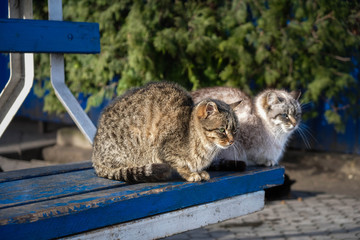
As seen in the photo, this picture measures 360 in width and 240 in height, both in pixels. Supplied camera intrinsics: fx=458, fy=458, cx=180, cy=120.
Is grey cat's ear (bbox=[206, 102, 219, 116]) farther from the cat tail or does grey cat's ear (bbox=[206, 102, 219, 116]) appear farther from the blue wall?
the blue wall

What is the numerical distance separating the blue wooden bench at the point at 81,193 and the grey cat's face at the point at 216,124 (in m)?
0.20

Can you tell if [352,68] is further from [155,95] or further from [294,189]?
[155,95]

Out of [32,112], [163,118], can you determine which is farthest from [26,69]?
[32,112]

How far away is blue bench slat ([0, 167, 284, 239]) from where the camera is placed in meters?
1.73

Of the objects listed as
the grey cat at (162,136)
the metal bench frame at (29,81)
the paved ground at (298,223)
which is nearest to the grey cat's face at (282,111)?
the grey cat at (162,136)

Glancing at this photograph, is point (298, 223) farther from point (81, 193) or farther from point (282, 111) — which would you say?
point (81, 193)

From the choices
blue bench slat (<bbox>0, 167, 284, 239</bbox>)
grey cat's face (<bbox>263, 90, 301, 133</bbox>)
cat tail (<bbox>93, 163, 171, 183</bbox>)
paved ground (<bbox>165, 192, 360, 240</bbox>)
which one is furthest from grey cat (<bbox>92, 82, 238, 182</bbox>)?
paved ground (<bbox>165, 192, 360, 240</bbox>)

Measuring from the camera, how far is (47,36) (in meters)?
2.96

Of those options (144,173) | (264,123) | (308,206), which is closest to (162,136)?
(144,173)

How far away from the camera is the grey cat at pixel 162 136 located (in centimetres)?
243

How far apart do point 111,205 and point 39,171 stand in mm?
895

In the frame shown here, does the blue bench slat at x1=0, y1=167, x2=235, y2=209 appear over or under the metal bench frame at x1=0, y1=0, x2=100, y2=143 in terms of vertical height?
under

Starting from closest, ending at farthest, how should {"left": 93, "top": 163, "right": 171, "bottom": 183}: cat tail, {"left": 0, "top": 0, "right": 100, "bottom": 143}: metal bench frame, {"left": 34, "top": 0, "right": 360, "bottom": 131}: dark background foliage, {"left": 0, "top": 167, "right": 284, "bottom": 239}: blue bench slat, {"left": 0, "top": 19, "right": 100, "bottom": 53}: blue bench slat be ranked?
{"left": 0, "top": 167, "right": 284, "bottom": 239}: blue bench slat
{"left": 93, "top": 163, "right": 171, "bottom": 183}: cat tail
{"left": 0, "top": 19, "right": 100, "bottom": 53}: blue bench slat
{"left": 0, "top": 0, "right": 100, "bottom": 143}: metal bench frame
{"left": 34, "top": 0, "right": 360, "bottom": 131}: dark background foliage

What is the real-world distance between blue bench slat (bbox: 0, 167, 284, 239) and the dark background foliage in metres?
3.25
